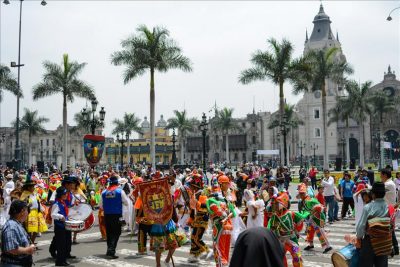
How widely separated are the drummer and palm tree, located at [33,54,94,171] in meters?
26.9

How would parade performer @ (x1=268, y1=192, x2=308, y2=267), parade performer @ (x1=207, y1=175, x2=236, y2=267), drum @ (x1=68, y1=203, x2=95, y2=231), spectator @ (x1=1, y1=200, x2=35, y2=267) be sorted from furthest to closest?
drum @ (x1=68, y1=203, x2=95, y2=231) → parade performer @ (x1=207, y1=175, x2=236, y2=267) → parade performer @ (x1=268, y1=192, x2=308, y2=267) → spectator @ (x1=1, y1=200, x2=35, y2=267)

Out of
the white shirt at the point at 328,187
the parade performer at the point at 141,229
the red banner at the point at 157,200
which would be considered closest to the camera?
the red banner at the point at 157,200

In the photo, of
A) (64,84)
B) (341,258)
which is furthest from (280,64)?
(341,258)

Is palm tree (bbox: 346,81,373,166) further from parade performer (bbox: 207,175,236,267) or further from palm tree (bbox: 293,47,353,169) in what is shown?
parade performer (bbox: 207,175,236,267)

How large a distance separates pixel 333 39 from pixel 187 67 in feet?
219

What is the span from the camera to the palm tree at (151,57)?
3109 centimetres

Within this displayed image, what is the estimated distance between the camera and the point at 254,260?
2.89m

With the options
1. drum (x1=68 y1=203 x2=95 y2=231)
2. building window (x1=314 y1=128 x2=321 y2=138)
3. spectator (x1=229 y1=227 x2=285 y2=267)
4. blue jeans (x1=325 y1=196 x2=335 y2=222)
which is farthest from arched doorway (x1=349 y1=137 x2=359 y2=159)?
spectator (x1=229 y1=227 x2=285 y2=267)

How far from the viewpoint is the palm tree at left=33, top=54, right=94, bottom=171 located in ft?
116

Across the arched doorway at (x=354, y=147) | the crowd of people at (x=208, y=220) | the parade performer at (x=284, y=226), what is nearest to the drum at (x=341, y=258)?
the crowd of people at (x=208, y=220)

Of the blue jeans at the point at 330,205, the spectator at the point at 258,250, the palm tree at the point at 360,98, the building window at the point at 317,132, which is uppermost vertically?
the palm tree at the point at 360,98

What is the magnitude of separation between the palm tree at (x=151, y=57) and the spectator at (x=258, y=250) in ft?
91.9

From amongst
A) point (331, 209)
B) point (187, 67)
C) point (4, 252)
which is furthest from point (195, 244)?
point (187, 67)

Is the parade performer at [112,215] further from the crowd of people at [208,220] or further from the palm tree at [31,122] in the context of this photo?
the palm tree at [31,122]
